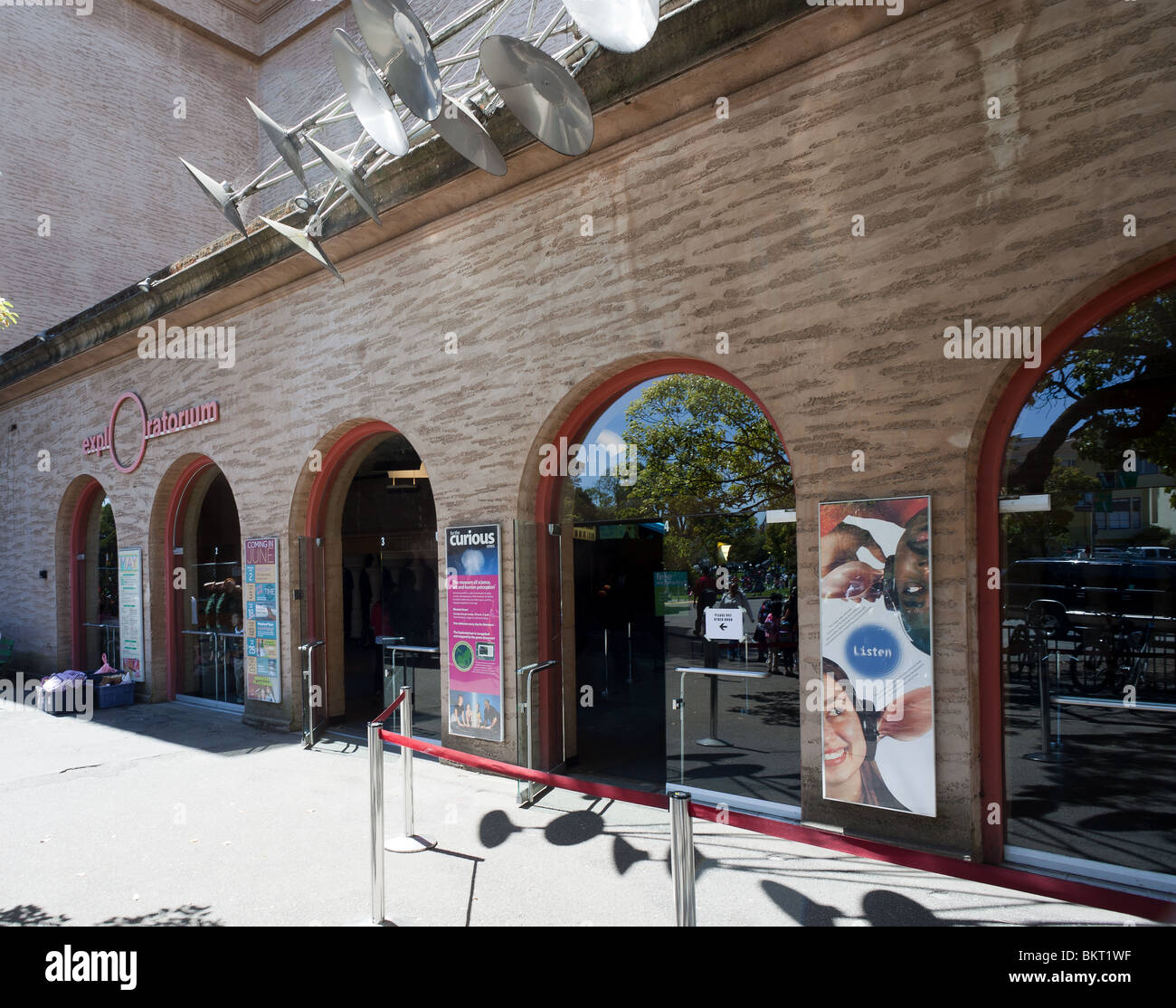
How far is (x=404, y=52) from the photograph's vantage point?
17.1ft

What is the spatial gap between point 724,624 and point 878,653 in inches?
52.9

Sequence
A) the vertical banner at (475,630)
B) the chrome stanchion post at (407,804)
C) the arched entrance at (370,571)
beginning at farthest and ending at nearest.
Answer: the arched entrance at (370,571) → the vertical banner at (475,630) → the chrome stanchion post at (407,804)

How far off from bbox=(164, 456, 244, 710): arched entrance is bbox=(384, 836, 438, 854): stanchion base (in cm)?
652

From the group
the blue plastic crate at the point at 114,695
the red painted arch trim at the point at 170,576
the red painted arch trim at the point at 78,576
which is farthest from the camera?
the red painted arch trim at the point at 78,576

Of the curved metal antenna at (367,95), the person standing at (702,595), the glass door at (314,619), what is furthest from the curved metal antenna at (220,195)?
the person standing at (702,595)

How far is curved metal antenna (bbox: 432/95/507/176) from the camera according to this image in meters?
6.03

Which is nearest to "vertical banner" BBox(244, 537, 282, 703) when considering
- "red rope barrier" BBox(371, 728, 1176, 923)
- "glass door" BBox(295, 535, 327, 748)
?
"glass door" BBox(295, 535, 327, 748)

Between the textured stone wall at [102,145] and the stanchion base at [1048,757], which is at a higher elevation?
the textured stone wall at [102,145]

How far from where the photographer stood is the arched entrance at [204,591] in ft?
37.2

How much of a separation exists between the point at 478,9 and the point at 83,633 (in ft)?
46.2

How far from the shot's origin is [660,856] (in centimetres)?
510

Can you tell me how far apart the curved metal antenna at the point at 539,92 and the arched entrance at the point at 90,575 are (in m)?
12.5

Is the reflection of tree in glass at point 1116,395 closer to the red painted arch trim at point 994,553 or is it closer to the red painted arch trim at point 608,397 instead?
the red painted arch trim at point 994,553

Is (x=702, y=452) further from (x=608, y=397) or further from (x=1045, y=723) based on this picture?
(x=1045, y=723)
